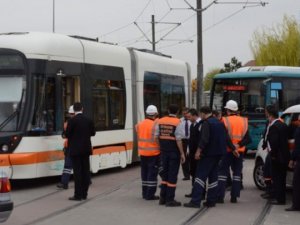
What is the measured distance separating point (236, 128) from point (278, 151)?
39.4 inches

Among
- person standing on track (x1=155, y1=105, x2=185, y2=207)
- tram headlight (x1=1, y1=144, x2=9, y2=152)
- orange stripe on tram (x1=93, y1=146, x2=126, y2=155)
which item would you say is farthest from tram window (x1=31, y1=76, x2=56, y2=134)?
person standing on track (x1=155, y1=105, x2=185, y2=207)

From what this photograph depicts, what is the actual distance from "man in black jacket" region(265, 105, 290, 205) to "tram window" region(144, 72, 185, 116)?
7193 millimetres

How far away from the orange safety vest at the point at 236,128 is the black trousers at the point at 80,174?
2.67 m

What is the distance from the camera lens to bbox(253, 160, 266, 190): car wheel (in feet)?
44.1

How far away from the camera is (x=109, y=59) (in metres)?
16.5

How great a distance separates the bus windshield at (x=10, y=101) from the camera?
13.4 meters

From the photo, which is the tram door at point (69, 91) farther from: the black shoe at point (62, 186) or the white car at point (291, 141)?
the white car at point (291, 141)

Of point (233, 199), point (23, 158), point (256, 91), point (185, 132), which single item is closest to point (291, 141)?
point (233, 199)

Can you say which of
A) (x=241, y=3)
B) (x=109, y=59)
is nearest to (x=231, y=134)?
(x=109, y=59)

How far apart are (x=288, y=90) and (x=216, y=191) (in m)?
12.2

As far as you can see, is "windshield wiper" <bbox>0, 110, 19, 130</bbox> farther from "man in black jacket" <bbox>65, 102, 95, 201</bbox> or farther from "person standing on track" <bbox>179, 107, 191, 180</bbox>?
"person standing on track" <bbox>179, 107, 191, 180</bbox>

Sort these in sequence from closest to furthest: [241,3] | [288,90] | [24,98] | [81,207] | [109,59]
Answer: [81,207], [24,98], [109,59], [288,90], [241,3]

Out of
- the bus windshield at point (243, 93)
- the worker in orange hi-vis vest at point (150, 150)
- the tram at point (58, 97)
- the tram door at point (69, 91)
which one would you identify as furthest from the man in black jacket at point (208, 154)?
the bus windshield at point (243, 93)

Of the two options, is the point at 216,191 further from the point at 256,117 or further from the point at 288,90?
the point at 288,90
